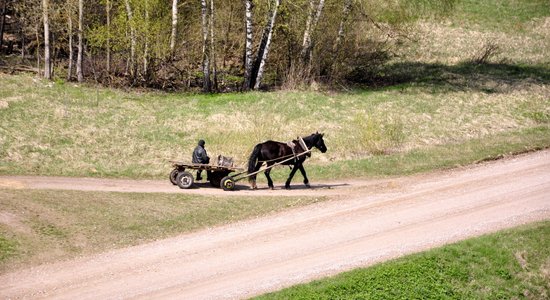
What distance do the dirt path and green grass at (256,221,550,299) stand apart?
22.4 inches

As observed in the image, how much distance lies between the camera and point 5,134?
26.9 meters

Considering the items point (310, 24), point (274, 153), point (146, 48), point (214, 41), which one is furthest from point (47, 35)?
point (274, 153)

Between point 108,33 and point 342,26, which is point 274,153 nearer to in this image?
point 108,33

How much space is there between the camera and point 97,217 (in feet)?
64.1

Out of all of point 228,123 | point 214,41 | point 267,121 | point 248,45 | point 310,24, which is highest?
point 310,24

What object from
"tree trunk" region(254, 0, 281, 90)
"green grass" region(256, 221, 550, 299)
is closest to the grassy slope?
"green grass" region(256, 221, 550, 299)

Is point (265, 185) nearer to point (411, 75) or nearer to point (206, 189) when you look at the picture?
point (206, 189)

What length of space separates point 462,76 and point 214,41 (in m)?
17.3

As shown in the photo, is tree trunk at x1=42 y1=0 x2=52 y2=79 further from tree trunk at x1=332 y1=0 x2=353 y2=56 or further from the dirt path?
tree trunk at x1=332 y1=0 x2=353 y2=56

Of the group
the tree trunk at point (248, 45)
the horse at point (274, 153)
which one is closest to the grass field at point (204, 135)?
the horse at point (274, 153)

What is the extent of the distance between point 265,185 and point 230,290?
364 inches

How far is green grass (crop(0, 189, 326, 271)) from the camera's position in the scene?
17.3 metres

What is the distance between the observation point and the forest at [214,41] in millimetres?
35094

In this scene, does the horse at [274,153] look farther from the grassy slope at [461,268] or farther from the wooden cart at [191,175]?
the grassy slope at [461,268]
